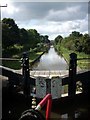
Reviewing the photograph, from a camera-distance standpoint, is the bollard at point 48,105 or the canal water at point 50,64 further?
the canal water at point 50,64

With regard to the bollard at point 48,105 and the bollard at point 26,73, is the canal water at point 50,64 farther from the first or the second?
the bollard at point 48,105

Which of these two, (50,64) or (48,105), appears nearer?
(48,105)

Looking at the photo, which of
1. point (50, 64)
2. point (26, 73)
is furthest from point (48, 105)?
point (50, 64)

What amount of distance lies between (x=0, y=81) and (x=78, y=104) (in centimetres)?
345

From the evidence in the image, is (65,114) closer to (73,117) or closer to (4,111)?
(73,117)

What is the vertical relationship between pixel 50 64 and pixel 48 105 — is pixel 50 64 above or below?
above

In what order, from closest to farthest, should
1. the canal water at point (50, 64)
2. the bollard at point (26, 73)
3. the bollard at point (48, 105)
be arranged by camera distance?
the bollard at point (48, 105), the bollard at point (26, 73), the canal water at point (50, 64)

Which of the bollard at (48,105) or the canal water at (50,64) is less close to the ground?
the canal water at (50,64)

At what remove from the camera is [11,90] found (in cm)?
1264

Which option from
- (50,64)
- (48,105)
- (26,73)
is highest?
(50,64)

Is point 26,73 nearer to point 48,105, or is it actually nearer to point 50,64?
point 48,105

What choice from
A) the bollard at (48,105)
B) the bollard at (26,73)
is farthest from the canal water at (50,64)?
the bollard at (48,105)

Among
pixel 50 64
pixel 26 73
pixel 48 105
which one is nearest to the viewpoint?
pixel 48 105

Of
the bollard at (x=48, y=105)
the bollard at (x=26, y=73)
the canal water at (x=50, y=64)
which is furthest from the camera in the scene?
the canal water at (x=50, y=64)
